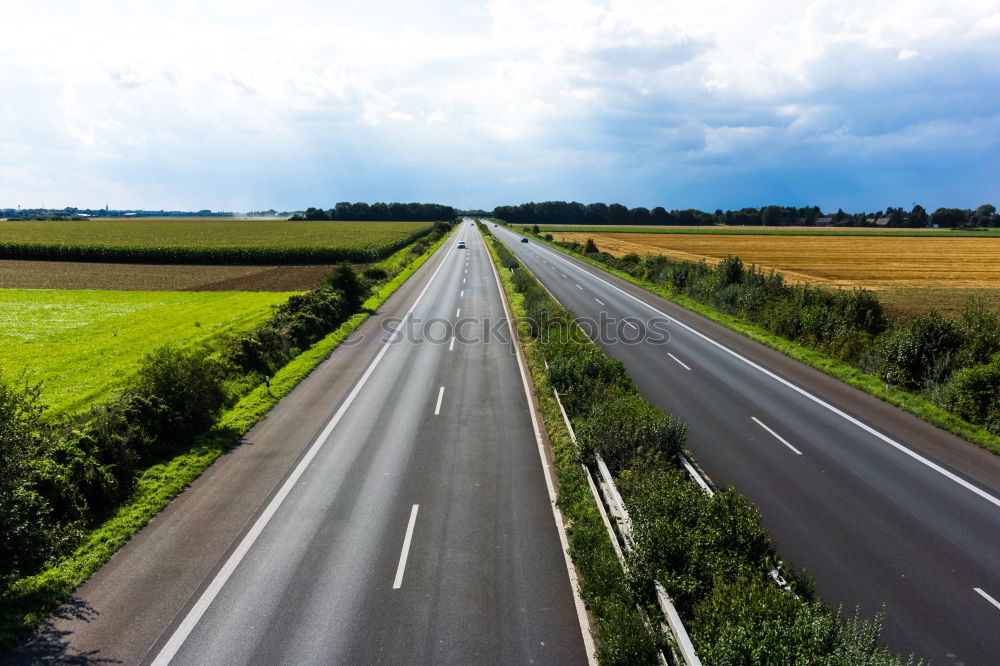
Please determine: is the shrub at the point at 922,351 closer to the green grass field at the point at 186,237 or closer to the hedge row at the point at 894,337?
the hedge row at the point at 894,337

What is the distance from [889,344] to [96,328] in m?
44.6

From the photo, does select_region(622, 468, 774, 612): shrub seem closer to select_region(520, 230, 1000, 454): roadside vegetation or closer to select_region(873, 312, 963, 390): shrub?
select_region(520, 230, 1000, 454): roadside vegetation

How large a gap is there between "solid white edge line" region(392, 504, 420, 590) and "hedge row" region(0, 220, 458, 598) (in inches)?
283

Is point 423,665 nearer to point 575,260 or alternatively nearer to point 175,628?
point 175,628

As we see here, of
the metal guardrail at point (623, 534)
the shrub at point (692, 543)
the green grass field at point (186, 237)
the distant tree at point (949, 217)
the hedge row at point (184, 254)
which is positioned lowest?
the metal guardrail at point (623, 534)

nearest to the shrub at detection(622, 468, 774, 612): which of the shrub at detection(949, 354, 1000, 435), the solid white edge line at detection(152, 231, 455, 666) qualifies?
the solid white edge line at detection(152, 231, 455, 666)

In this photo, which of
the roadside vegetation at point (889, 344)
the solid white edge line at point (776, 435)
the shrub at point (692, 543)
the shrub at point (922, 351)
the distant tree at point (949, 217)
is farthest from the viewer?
the distant tree at point (949, 217)

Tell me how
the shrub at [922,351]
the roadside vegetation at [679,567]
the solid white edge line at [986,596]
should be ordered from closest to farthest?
the roadside vegetation at [679,567] → the solid white edge line at [986,596] → the shrub at [922,351]

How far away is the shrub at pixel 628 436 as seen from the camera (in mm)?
12742

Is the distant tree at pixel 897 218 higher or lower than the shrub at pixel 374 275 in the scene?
higher

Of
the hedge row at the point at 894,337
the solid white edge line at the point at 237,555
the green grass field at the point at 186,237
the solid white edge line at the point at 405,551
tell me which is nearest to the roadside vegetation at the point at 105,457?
the solid white edge line at the point at 237,555

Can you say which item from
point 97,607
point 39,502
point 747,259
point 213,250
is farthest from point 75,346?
point 747,259

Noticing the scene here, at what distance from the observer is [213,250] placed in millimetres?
66875

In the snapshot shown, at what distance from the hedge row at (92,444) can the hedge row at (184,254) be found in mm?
48890
